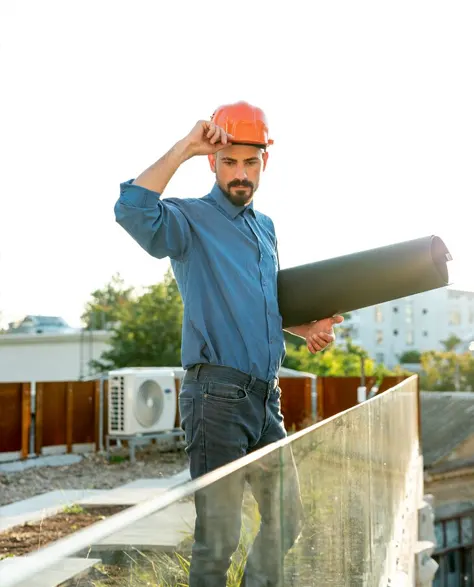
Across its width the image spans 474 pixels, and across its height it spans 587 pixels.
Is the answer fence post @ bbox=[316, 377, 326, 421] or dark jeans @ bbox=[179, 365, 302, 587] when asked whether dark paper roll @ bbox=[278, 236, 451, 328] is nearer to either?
dark jeans @ bbox=[179, 365, 302, 587]

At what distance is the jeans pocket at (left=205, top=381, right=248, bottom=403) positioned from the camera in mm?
2680

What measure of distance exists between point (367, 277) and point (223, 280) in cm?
64

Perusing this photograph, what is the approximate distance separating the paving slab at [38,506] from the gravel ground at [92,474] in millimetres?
542

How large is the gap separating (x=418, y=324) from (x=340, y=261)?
96010 millimetres

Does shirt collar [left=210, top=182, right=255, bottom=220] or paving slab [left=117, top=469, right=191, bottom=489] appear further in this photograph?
paving slab [left=117, top=469, right=191, bottom=489]

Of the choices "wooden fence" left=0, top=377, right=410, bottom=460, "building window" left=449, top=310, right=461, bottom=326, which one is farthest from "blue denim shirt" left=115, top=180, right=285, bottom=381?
"building window" left=449, top=310, right=461, bottom=326

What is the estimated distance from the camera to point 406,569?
678 centimetres

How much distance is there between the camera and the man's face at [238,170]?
9.57 ft

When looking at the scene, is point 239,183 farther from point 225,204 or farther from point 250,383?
point 250,383

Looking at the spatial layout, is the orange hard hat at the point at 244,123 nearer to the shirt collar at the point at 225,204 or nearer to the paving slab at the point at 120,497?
the shirt collar at the point at 225,204

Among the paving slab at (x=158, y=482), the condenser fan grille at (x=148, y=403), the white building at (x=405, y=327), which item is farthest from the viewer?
the white building at (x=405, y=327)

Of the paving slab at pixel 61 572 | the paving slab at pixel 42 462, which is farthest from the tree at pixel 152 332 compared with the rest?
the paving slab at pixel 61 572

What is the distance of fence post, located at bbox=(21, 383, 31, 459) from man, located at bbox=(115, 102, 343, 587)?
12135 millimetres

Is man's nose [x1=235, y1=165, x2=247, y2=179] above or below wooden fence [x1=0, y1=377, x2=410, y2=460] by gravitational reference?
above
